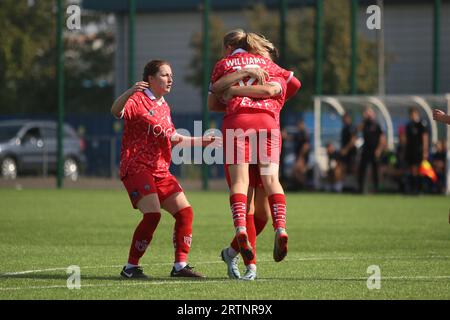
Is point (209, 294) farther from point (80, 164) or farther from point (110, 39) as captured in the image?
point (110, 39)

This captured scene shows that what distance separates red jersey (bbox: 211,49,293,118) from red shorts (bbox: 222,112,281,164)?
7 centimetres

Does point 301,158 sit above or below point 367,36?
below

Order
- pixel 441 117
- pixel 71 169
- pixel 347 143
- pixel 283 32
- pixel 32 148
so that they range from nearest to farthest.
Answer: pixel 441 117, pixel 347 143, pixel 283 32, pixel 32 148, pixel 71 169

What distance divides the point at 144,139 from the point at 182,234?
88cm

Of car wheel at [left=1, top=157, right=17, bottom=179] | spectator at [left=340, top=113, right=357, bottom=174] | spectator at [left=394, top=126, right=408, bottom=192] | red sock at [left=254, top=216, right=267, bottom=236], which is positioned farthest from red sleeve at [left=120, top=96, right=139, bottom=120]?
car wheel at [left=1, top=157, right=17, bottom=179]

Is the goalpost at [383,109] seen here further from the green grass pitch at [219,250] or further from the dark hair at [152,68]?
the dark hair at [152,68]

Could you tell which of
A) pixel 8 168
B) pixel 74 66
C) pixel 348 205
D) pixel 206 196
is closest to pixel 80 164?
pixel 8 168

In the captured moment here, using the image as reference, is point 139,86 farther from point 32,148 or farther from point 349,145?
point 32,148

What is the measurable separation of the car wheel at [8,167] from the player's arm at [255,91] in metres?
27.4

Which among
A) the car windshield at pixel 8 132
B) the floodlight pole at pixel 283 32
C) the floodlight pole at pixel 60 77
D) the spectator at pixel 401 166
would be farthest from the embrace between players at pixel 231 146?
the car windshield at pixel 8 132

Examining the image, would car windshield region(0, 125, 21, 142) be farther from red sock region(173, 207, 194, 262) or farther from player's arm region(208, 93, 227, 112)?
player's arm region(208, 93, 227, 112)

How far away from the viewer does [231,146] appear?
9.66 m

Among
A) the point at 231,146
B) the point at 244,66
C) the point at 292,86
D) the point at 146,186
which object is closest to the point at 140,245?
the point at 146,186

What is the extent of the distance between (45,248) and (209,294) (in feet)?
16.0
